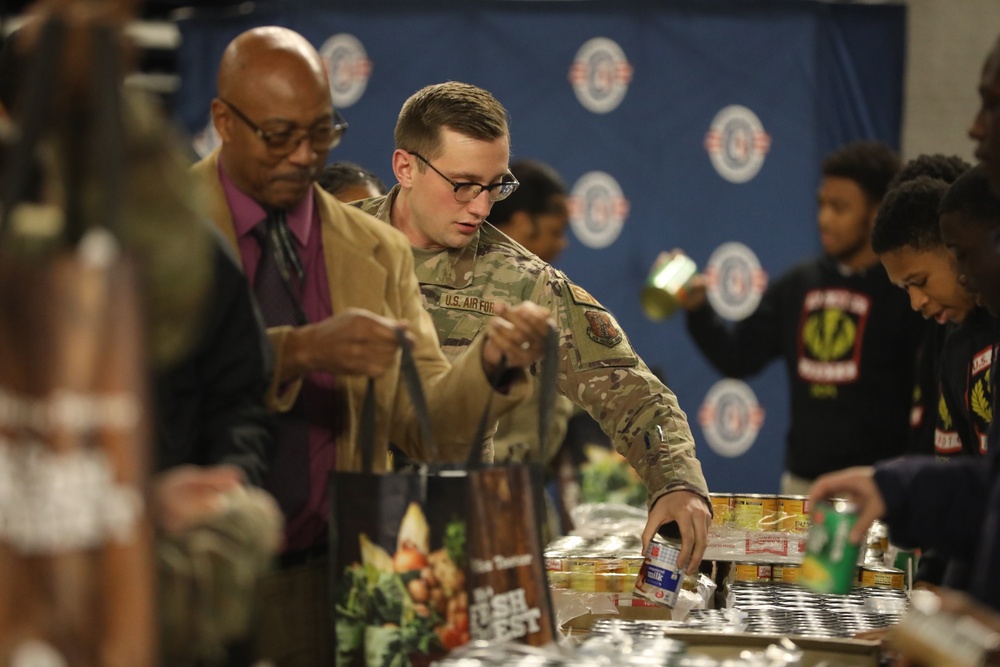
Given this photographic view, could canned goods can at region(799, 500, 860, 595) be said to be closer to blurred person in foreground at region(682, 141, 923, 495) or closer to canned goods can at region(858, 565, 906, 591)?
canned goods can at region(858, 565, 906, 591)

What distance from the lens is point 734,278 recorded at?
25.1 ft

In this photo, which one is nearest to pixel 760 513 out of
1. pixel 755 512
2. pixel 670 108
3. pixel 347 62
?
pixel 755 512

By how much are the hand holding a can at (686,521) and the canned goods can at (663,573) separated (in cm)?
2

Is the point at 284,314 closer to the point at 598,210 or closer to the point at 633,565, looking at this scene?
the point at 633,565

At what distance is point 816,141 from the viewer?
7.59 meters

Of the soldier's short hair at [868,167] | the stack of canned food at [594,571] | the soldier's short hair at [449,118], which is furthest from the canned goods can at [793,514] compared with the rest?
the soldier's short hair at [868,167]

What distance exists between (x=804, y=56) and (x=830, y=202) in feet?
7.10

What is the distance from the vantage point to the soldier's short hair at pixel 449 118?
128 inches

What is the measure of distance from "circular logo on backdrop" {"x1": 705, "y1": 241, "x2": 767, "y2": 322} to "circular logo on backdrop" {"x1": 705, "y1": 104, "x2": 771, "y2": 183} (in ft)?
1.38

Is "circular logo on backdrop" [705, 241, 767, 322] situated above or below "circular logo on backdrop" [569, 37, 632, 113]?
below

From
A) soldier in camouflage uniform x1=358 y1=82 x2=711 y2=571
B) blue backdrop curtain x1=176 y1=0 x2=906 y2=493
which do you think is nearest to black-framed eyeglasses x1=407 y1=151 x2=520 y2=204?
soldier in camouflage uniform x1=358 y1=82 x2=711 y2=571

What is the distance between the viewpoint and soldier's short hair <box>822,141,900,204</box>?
562 cm

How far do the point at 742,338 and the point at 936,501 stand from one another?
3952mm

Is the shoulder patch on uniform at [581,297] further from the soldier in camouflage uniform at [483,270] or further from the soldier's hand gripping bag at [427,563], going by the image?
the soldier's hand gripping bag at [427,563]
